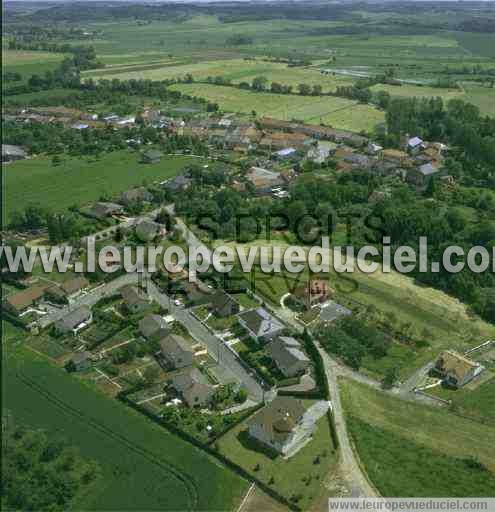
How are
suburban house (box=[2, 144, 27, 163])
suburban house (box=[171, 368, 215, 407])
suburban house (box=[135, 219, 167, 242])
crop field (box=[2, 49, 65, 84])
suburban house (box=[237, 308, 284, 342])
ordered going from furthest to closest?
crop field (box=[2, 49, 65, 84]) < suburban house (box=[2, 144, 27, 163]) < suburban house (box=[135, 219, 167, 242]) < suburban house (box=[237, 308, 284, 342]) < suburban house (box=[171, 368, 215, 407])

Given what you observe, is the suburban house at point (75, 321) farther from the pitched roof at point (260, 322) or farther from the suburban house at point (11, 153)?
the suburban house at point (11, 153)

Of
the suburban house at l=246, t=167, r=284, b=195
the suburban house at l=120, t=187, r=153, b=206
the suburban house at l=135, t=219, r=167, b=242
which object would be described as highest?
the suburban house at l=246, t=167, r=284, b=195

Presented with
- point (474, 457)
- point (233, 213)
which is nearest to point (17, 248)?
point (233, 213)

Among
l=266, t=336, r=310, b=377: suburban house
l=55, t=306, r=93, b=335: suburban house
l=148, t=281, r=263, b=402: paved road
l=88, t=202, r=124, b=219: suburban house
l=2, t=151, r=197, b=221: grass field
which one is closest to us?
l=148, t=281, r=263, b=402: paved road

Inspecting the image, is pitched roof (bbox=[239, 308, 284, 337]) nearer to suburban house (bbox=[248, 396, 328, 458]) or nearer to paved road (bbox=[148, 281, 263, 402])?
paved road (bbox=[148, 281, 263, 402])

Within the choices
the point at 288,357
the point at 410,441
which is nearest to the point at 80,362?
the point at 288,357

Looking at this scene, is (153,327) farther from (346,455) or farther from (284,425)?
(346,455)

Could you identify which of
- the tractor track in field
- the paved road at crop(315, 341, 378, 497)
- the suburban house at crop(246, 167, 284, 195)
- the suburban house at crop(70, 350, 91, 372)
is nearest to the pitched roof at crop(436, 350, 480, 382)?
the paved road at crop(315, 341, 378, 497)
